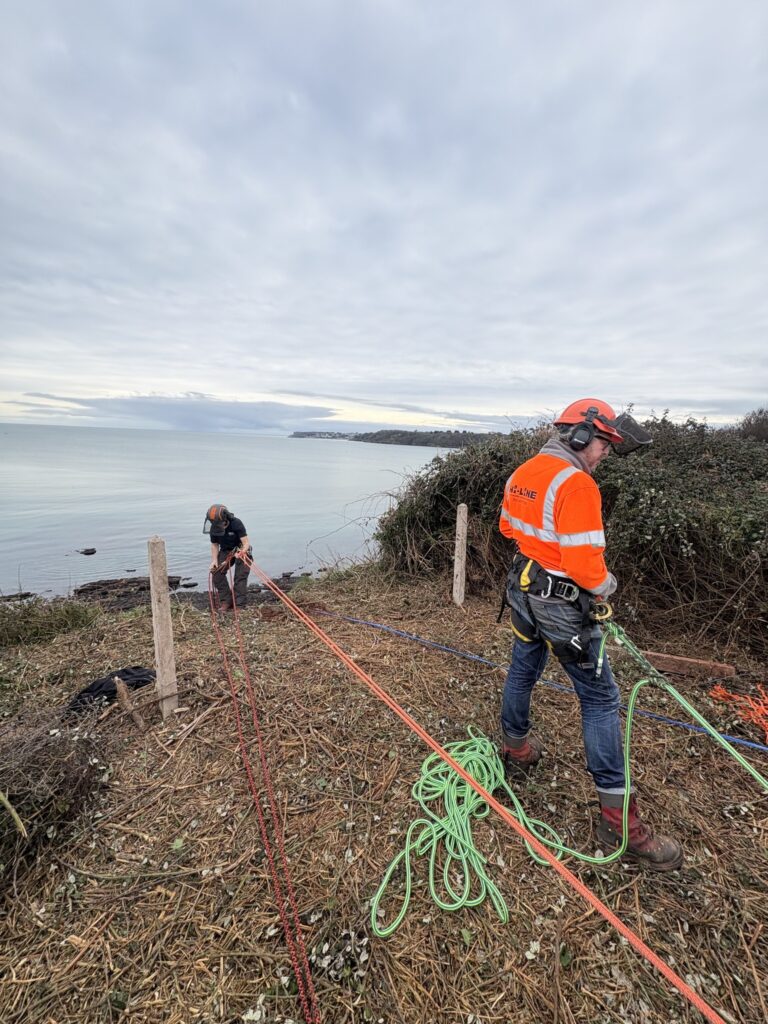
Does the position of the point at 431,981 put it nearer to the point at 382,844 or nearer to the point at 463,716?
the point at 382,844

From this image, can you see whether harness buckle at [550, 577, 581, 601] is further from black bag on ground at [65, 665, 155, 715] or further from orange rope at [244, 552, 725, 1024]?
black bag on ground at [65, 665, 155, 715]

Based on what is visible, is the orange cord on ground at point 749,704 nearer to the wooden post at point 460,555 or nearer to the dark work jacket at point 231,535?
the wooden post at point 460,555

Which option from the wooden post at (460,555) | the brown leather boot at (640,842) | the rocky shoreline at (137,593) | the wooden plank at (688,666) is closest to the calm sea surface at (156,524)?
the rocky shoreline at (137,593)

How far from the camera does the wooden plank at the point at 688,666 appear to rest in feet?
13.5

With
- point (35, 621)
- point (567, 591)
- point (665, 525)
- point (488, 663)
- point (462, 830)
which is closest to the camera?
point (567, 591)

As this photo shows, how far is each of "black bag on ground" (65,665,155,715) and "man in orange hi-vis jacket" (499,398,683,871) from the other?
3637 millimetres

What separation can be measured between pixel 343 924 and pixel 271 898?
0.42m

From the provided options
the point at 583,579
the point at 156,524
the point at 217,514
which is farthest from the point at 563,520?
the point at 156,524

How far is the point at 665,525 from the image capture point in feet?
16.2

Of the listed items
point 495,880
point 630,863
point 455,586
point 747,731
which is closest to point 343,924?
point 495,880

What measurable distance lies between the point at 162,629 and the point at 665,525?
5280mm

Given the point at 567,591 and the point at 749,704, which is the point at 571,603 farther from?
the point at 749,704

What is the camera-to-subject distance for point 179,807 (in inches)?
111

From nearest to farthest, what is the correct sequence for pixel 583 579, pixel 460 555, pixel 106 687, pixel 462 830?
pixel 583 579
pixel 462 830
pixel 106 687
pixel 460 555
